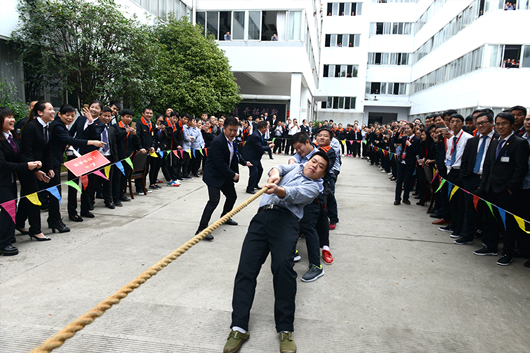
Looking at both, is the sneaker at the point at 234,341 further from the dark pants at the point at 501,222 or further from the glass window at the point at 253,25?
the glass window at the point at 253,25

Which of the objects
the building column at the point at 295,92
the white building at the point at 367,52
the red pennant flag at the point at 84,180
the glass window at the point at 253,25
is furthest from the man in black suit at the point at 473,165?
the glass window at the point at 253,25

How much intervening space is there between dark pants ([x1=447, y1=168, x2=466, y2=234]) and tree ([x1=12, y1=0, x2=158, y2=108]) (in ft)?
32.3

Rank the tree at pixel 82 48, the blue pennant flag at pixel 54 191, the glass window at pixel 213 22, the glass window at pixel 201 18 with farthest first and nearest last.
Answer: the glass window at pixel 201 18
the glass window at pixel 213 22
the tree at pixel 82 48
the blue pennant flag at pixel 54 191

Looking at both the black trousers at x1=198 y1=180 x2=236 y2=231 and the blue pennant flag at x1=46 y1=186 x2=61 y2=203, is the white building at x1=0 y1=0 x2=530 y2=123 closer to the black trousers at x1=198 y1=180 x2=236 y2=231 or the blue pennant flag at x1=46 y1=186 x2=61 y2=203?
the blue pennant flag at x1=46 y1=186 x2=61 y2=203

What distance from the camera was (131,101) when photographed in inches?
520

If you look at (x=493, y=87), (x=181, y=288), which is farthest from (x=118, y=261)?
(x=493, y=87)

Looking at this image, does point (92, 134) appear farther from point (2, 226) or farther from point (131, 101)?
point (131, 101)

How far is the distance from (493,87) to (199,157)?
60.4 ft

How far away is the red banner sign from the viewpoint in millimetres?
5734

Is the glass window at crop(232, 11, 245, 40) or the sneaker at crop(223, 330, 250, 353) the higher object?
the glass window at crop(232, 11, 245, 40)

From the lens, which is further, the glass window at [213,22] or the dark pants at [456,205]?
the glass window at [213,22]

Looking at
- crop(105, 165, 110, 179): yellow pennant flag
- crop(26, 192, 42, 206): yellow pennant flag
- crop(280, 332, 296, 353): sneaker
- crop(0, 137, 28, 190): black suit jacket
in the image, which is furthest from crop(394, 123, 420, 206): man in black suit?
crop(0, 137, 28, 190): black suit jacket

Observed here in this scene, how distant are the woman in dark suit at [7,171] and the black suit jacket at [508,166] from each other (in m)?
6.10

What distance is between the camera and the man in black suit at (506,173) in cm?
474
